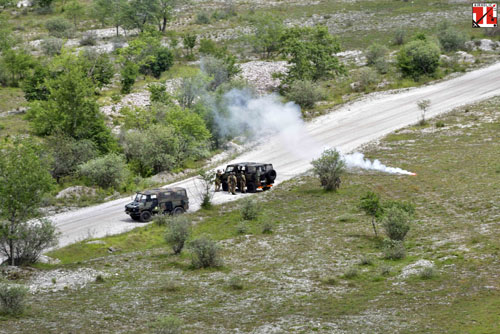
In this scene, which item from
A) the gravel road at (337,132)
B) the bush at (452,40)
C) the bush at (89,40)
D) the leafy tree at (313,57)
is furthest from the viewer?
the bush at (89,40)

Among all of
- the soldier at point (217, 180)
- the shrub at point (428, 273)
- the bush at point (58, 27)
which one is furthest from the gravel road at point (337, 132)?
the bush at point (58, 27)

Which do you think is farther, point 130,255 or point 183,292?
point 130,255

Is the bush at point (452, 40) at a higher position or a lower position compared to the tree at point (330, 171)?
higher

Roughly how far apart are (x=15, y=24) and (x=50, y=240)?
108338 mm

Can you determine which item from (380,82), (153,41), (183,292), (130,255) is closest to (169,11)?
(153,41)

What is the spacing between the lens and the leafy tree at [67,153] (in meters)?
65.1

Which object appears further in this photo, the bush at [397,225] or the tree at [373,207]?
the tree at [373,207]

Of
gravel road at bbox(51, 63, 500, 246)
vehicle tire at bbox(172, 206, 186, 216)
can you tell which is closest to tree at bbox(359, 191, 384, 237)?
gravel road at bbox(51, 63, 500, 246)

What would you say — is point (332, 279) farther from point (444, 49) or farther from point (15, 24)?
point (15, 24)

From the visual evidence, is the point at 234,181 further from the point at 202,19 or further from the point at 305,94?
the point at 202,19

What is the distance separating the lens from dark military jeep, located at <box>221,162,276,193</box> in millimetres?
58031

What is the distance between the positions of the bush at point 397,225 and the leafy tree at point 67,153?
34770 millimetres

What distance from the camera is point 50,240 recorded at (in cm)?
4069

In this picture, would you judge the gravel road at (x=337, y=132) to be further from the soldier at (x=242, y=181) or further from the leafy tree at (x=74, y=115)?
the leafy tree at (x=74, y=115)
